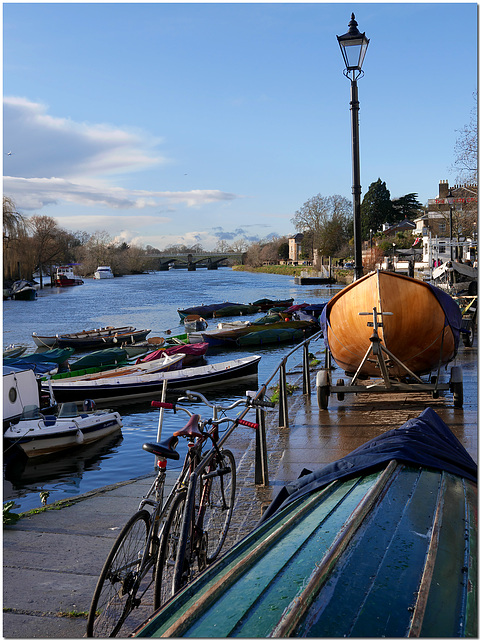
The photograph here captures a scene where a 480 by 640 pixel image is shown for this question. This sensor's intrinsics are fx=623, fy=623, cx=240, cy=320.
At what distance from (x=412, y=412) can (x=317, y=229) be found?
10129cm

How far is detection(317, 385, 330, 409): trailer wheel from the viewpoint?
9398mm

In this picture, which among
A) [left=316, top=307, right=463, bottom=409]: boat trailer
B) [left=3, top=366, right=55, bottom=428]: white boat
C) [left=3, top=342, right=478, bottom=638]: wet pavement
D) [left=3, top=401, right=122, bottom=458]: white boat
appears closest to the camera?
[left=3, top=342, right=478, bottom=638]: wet pavement

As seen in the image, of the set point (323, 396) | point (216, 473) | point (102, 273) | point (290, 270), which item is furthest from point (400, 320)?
point (102, 273)

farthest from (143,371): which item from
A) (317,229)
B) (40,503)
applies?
(317,229)

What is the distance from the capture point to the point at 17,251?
62.1 m

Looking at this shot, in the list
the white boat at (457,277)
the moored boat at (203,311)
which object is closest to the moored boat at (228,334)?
the white boat at (457,277)

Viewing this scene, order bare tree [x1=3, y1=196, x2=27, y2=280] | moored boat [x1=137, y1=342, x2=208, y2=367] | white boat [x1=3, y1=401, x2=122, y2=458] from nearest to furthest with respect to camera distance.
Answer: white boat [x1=3, y1=401, x2=122, y2=458] → moored boat [x1=137, y1=342, x2=208, y2=367] → bare tree [x1=3, y1=196, x2=27, y2=280]

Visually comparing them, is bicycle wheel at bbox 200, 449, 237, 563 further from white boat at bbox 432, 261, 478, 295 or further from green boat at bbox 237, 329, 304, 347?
green boat at bbox 237, 329, 304, 347

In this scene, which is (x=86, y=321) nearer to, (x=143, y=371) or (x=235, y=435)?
(x=143, y=371)

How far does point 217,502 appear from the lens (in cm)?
475

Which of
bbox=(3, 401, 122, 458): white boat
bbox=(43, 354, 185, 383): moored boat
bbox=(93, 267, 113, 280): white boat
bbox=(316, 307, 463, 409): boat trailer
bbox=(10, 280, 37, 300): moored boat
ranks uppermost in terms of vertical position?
bbox=(93, 267, 113, 280): white boat

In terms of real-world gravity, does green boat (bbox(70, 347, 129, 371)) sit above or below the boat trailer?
below

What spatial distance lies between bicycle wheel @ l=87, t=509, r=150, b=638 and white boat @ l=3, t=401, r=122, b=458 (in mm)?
10310

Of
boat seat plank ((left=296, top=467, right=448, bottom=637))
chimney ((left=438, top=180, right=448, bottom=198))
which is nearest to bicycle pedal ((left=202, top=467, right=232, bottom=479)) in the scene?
boat seat plank ((left=296, top=467, right=448, bottom=637))
